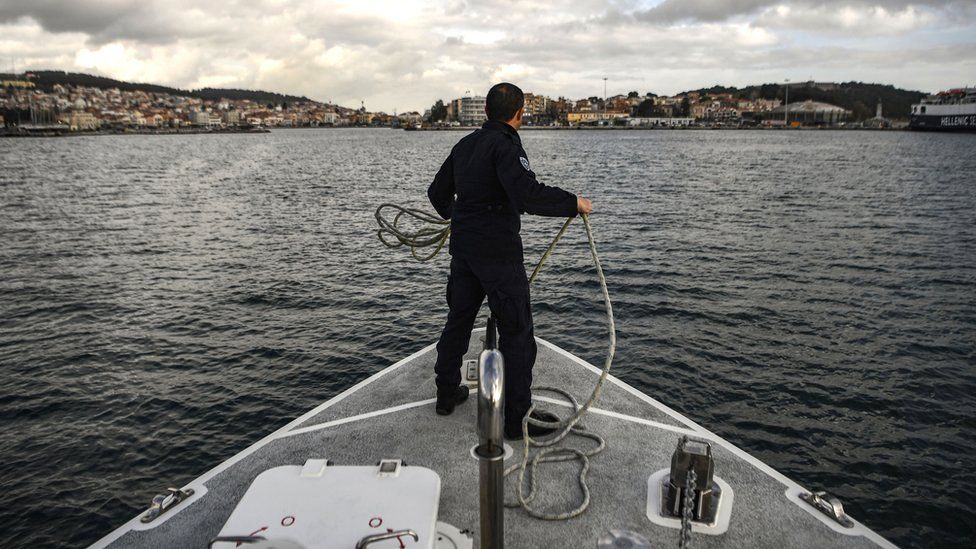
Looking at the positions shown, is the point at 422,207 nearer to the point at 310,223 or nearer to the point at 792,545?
the point at 310,223

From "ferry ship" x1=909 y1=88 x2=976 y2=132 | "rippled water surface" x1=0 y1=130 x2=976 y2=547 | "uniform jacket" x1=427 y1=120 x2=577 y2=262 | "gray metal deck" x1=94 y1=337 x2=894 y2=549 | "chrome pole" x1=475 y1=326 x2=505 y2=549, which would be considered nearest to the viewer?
"chrome pole" x1=475 y1=326 x2=505 y2=549

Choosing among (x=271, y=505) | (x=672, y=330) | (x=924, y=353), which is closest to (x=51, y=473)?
(x=271, y=505)

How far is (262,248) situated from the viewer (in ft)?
69.6

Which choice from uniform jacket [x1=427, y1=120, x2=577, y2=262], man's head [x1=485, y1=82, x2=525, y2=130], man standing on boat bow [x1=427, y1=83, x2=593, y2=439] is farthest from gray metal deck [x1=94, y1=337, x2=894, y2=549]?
man's head [x1=485, y1=82, x2=525, y2=130]

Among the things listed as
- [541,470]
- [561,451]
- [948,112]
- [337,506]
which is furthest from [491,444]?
[948,112]

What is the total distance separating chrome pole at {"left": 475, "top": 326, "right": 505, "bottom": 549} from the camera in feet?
6.88

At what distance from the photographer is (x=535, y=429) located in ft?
14.1

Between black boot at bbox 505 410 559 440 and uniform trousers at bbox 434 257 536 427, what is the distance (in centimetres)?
4

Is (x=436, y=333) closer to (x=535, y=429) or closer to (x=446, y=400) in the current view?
(x=446, y=400)

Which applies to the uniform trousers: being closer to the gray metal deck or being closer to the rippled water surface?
the gray metal deck

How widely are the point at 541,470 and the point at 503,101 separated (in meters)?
2.49

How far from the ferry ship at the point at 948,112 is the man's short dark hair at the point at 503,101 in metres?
Answer: 157

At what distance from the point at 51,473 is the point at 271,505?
655 centimetres

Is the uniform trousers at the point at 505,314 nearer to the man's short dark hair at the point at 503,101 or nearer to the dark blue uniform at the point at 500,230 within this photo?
the dark blue uniform at the point at 500,230
